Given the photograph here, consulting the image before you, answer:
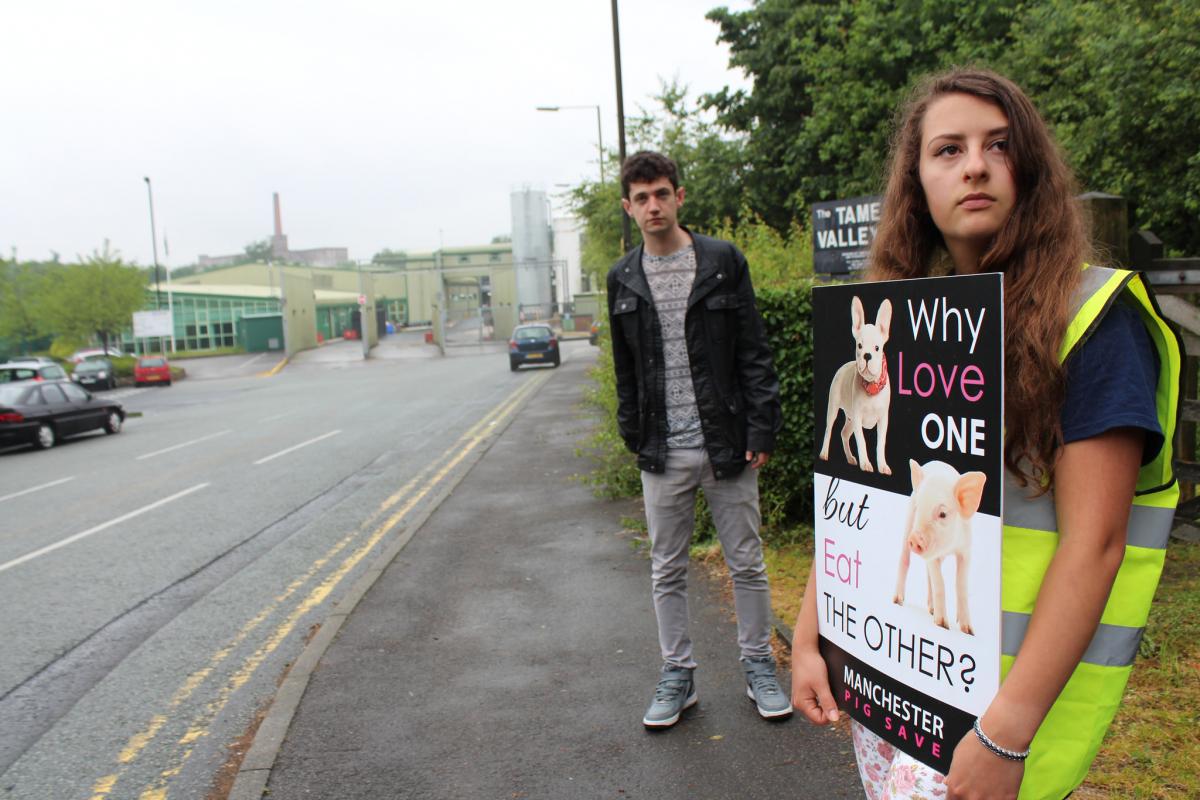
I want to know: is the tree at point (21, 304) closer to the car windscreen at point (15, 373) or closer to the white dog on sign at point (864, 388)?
the car windscreen at point (15, 373)

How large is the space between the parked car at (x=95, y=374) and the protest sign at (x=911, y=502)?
142 ft

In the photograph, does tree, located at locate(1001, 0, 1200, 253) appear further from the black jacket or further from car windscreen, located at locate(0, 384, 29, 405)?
car windscreen, located at locate(0, 384, 29, 405)

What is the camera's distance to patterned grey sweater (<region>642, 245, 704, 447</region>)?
3.61 meters

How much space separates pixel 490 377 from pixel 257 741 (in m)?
27.1

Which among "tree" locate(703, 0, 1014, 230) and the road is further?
"tree" locate(703, 0, 1014, 230)

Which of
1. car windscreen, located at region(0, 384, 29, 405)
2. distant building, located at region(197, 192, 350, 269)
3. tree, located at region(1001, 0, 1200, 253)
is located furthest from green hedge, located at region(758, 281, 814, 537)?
distant building, located at region(197, 192, 350, 269)

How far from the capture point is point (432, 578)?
636cm

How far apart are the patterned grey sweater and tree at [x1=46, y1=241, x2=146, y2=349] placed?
53.7m

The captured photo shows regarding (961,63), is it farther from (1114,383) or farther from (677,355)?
(1114,383)

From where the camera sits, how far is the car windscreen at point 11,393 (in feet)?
61.3

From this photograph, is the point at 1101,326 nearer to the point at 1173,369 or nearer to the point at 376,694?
the point at 1173,369

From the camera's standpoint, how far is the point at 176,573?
730cm

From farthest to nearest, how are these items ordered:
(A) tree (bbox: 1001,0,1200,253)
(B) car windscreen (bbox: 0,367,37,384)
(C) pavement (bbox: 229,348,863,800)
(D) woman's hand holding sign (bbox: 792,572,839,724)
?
(B) car windscreen (bbox: 0,367,37,384) → (A) tree (bbox: 1001,0,1200,253) → (C) pavement (bbox: 229,348,863,800) → (D) woman's hand holding sign (bbox: 792,572,839,724)

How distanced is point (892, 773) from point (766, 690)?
222 centimetres
